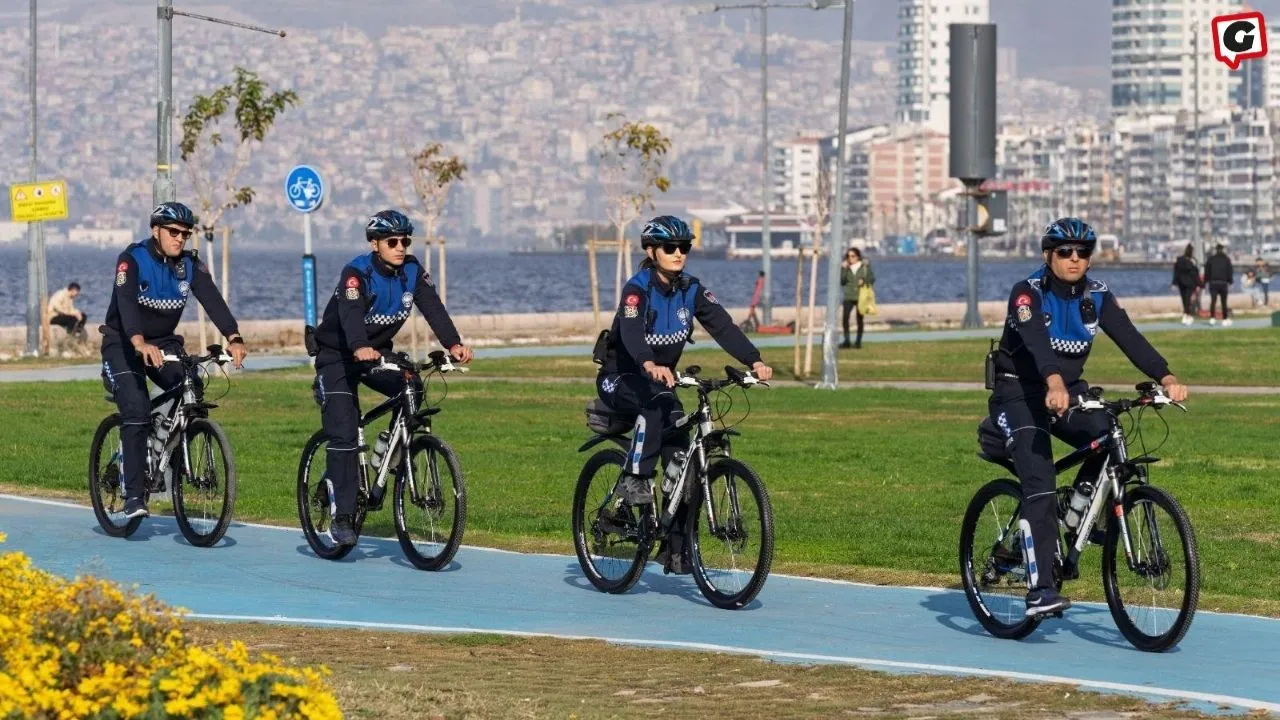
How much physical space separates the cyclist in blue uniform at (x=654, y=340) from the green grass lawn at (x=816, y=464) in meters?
1.43

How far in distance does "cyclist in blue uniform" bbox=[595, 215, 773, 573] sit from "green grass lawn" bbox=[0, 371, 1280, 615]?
4.68ft

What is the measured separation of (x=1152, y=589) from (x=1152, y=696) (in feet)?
3.77

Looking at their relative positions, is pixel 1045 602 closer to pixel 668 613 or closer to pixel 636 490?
pixel 668 613

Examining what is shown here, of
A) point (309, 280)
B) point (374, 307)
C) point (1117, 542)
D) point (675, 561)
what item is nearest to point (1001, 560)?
point (1117, 542)

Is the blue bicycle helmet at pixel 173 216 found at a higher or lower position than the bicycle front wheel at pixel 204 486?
higher

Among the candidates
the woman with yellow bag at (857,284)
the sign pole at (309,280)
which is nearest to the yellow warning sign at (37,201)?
the sign pole at (309,280)

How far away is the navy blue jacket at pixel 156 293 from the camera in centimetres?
1305

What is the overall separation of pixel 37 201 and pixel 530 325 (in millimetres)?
22409

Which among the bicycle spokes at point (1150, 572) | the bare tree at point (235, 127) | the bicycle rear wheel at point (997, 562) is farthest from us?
the bare tree at point (235, 127)

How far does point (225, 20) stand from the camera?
1964cm

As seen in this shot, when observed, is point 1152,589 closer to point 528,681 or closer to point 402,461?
point 528,681

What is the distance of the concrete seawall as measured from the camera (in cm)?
4377

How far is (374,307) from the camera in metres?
12.3

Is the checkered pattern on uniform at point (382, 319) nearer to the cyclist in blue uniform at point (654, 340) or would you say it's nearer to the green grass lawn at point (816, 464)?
the cyclist in blue uniform at point (654, 340)
